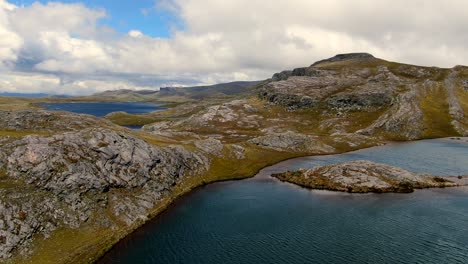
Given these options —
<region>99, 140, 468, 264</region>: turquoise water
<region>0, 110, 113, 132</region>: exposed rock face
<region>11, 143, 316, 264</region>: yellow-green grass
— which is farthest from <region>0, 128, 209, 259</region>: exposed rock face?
<region>0, 110, 113, 132</region>: exposed rock face

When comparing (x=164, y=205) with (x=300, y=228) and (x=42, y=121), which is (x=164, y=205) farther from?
(x=42, y=121)

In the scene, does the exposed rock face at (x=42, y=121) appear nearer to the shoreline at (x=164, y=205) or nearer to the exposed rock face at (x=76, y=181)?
the exposed rock face at (x=76, y=181)

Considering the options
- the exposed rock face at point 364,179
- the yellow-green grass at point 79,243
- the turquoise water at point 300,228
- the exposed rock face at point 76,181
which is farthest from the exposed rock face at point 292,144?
the yellow-green grass at point 79,243

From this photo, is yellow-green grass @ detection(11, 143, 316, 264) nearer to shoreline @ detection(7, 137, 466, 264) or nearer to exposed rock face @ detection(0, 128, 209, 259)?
shoreline @ detection(7, 137, 466, 264)

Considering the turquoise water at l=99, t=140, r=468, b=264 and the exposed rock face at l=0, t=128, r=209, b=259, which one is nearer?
the turquoise water at l=99, t=140, r=468, b=264

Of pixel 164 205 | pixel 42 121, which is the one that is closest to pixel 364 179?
pixel 164 205

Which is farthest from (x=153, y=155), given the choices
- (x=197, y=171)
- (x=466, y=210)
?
(x=466, y=210)

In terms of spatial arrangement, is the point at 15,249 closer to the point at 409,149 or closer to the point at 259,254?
the point at 259,254
